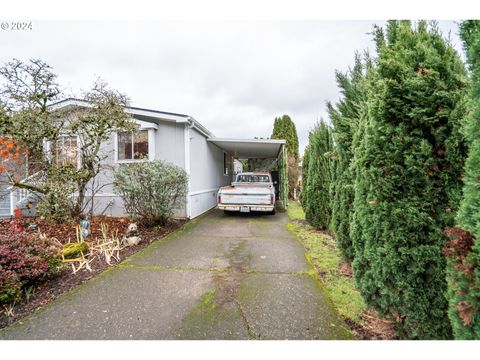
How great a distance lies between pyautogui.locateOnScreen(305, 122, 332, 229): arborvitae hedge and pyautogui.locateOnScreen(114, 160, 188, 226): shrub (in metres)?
4.02

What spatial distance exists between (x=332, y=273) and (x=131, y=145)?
7.85 meters

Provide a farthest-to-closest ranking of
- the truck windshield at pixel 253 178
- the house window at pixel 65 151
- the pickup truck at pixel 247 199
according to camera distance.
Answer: the truck windshield at pixel 253 178, the pickup truck at pixel 247 199, the house window at pixel 65 151

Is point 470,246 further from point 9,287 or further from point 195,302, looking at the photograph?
point 9,287

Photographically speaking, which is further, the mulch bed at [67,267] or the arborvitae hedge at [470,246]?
the mulch bed at [67,267]

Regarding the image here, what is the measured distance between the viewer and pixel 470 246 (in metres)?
1.40

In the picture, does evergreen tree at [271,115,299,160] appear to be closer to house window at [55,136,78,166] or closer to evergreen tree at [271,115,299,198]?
evergreen tree at [271,115,299,198]

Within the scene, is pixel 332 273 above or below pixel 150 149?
below

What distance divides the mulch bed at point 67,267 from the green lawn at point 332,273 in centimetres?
368

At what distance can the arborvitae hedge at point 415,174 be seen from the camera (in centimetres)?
180

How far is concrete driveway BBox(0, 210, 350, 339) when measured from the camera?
7.61 feet

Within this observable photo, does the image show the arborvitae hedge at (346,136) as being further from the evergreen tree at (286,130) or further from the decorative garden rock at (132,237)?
the evergreen tree at (286,130)

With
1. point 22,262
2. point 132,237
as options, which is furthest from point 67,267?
point 132,237

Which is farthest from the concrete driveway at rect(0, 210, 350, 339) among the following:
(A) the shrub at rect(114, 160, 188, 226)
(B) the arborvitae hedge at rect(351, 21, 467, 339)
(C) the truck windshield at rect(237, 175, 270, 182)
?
(C) the truck windshield at rect(237, 175, 270, 182)

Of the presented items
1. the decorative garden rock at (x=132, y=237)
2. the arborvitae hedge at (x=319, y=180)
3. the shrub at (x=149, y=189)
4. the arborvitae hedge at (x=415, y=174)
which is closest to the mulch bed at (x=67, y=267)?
the decorative garden rock at (x=132, y=237)
